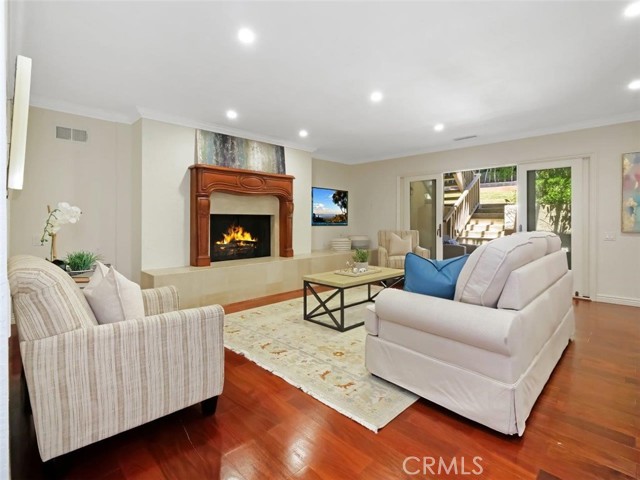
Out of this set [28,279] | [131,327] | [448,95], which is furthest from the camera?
[448,95]

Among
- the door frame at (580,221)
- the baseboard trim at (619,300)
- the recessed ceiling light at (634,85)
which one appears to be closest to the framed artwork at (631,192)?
the door frame at (580,221)

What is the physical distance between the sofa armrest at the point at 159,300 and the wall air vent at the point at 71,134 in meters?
2.74

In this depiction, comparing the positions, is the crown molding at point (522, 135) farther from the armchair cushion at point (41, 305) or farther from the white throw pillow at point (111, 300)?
the armchair cushion at point (41, 305)

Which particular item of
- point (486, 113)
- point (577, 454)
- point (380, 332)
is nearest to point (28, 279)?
point (380, 332)

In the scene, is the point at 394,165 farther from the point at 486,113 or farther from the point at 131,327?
the point at 131,327

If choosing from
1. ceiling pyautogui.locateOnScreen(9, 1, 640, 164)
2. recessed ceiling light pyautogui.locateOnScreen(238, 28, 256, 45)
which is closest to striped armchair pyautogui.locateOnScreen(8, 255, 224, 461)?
ceiling pyautogui.locateOnScreen(9, 1, 640, 164)

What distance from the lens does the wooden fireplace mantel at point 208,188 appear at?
4520 mm

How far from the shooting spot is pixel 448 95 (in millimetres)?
3680

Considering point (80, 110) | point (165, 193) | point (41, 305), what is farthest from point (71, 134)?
point (41, 305)

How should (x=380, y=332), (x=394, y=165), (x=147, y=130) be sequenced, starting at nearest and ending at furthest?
(x=380, y=332), (x=147, y=130), (x=394, y=165)

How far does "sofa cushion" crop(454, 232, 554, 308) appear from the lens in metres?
1.83

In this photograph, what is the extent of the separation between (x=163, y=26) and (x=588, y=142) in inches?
214

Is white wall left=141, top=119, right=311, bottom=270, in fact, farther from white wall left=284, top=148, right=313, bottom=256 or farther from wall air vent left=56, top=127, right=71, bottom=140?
white wall left=284, top=148, right=313, bottom=256

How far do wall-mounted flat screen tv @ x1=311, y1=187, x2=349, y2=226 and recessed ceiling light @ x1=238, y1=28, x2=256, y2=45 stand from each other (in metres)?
4.22
